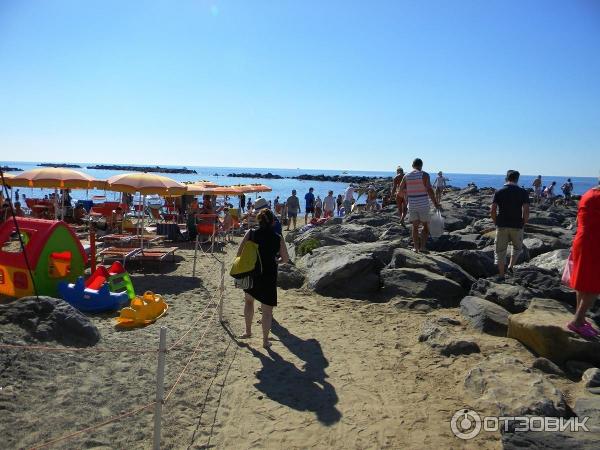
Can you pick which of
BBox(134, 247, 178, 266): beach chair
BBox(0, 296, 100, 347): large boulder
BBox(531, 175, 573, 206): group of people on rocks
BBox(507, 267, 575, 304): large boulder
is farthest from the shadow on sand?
BBox(531, 175, 573, 206): group of people on rocks

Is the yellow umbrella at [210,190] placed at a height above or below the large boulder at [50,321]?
above

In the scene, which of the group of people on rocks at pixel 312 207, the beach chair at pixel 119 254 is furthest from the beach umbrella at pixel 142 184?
the group of people on rocks at pixel 312 207

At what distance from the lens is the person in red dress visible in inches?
172

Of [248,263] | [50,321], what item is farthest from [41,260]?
[248,263]

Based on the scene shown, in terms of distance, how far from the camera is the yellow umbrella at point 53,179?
39.7 ft

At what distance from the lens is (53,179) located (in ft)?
39.4

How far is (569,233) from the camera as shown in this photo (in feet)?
38.5

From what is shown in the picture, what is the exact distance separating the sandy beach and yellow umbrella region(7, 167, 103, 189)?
698cm

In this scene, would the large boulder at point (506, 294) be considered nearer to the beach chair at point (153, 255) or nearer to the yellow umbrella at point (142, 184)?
the beach chair at point (153, 255)

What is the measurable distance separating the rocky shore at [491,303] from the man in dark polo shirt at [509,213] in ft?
1.48

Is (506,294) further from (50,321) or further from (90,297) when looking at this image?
(90,297)

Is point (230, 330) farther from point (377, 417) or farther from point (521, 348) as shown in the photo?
point (521, 348)

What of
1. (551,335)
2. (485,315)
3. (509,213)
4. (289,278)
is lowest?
(289,278)

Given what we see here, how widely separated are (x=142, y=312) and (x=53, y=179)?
7435 mm
